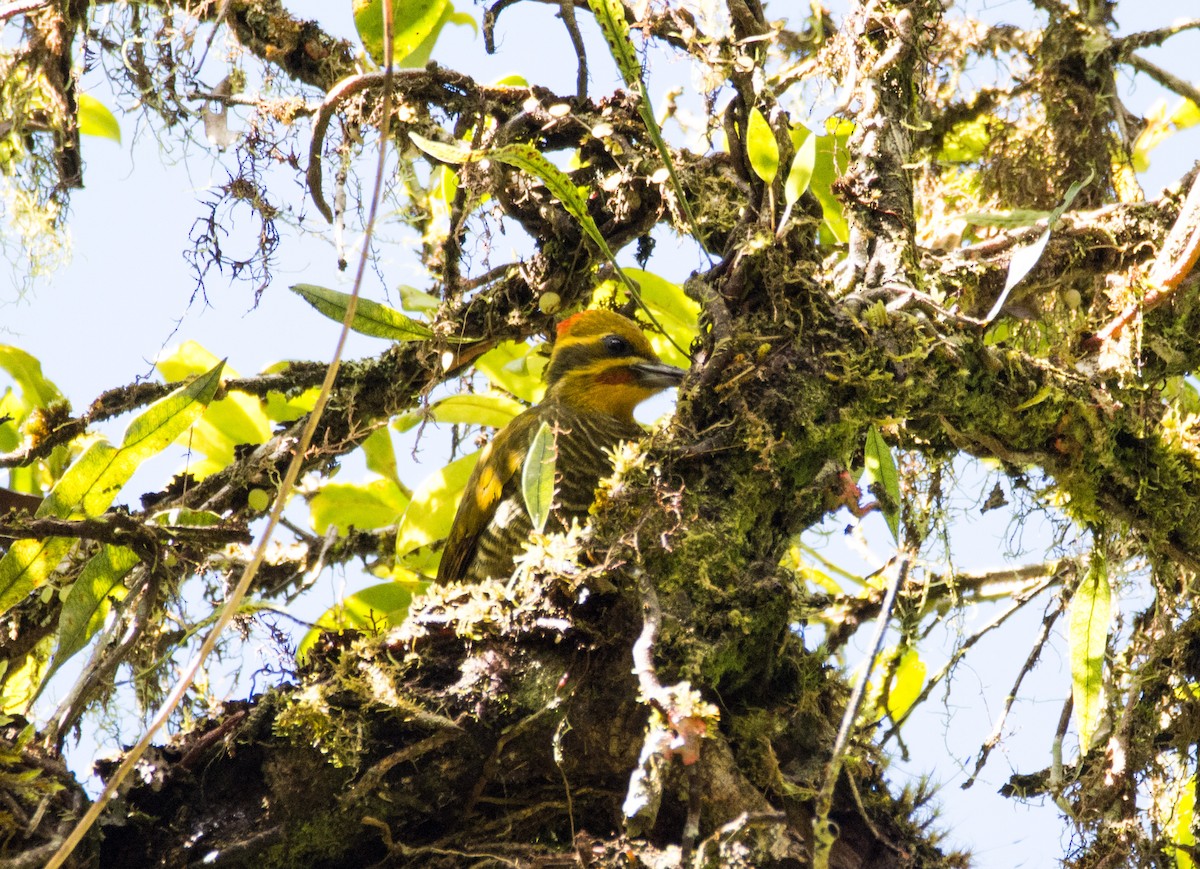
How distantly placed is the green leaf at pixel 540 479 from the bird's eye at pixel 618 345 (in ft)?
6.15

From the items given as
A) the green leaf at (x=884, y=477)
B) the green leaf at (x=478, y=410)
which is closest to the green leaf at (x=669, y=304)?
the green leaf at (x=478, y=410)

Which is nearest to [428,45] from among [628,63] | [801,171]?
[628,63]

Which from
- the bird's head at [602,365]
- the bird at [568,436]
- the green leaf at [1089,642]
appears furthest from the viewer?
the bird's head at [602,365]

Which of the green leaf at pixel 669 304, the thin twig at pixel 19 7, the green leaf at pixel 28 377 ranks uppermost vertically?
the green leaf at pixel 669 304

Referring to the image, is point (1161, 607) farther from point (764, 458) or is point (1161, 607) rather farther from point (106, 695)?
point (106, 695)

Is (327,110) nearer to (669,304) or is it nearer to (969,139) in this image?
(669,304)

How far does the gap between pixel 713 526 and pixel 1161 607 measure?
1299mm

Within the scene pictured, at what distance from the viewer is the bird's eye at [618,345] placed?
399 cm

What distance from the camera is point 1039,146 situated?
11.7 feet

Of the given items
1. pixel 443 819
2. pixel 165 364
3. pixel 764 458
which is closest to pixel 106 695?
pixel 443 819

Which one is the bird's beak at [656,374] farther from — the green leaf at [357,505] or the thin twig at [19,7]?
the thin twig at [19,7]

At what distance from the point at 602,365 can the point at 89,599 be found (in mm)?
2137

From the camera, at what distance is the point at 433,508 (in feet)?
10.8

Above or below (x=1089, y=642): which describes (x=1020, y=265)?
above
